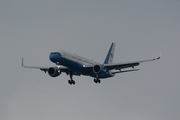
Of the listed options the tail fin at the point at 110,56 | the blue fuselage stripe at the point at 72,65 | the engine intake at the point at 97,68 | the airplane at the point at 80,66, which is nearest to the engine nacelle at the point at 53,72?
the airplane at the point at 80,66

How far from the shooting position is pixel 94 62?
89.5 m

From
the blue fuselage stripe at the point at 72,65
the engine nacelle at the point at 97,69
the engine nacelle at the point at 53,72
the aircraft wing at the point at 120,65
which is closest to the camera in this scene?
the blue fuselage stripe at the point at 72,65

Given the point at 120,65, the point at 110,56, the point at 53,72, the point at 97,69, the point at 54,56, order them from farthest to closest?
the point at 110,56
the point at 53,72
the point at 120,65
the point at 97,69
the point at 54,56

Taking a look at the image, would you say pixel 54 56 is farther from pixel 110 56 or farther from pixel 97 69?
pixel 110 56

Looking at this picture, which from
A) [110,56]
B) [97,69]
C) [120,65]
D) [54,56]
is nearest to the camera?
[54,56]

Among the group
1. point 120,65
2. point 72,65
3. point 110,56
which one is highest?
point 110,56

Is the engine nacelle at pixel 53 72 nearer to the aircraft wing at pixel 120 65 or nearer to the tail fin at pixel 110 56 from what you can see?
the aircraft wing at pixel 120 65

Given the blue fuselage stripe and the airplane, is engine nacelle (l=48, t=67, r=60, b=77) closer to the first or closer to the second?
the airplane

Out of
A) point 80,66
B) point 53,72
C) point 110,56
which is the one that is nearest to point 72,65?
point 80,66

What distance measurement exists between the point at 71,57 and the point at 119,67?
8.73 meters

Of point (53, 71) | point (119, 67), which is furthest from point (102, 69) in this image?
point (53, 71)

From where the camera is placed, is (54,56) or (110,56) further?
(110,56)

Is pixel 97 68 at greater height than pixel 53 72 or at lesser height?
lesser

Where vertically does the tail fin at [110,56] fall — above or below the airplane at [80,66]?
above
